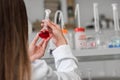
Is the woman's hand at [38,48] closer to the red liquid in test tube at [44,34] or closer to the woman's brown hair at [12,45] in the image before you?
the red liquid in test tube at [44,34]

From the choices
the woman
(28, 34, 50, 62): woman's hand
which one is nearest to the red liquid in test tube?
(28, 34, 50, 62): woman's hand

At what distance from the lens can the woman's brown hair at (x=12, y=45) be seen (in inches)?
26.7

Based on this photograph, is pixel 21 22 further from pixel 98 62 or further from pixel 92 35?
pixel 92 35

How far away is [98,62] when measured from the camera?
3.71 feet

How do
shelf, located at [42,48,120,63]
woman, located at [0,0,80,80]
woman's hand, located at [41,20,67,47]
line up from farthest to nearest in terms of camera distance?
shelf, located at [42,48,120,63], woman's hand, located at [41,20,67,47], woman, located at [0,0,80,80]

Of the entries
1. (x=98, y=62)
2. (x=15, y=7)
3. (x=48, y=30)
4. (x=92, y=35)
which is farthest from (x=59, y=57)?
(x=92, y=35)

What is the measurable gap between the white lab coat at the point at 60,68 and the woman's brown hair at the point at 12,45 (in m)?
0.03

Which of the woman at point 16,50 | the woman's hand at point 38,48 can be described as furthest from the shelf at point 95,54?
the woman at point 16,50

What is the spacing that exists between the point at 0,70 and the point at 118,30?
79cm

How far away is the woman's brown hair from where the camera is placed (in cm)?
68

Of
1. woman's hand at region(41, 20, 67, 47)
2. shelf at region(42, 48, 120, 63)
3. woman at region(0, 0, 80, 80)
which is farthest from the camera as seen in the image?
shelf at region(42, 48, 120, 63)

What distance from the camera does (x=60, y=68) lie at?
822 millimetres

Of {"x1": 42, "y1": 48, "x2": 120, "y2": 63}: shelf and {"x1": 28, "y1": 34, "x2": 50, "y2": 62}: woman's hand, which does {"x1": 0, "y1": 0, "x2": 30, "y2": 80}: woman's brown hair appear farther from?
{"x1": 42, "y1": 48, "x2": 120, "y2": 63}: shelf

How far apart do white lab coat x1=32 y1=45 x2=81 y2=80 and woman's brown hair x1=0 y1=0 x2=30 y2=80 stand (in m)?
0.03
